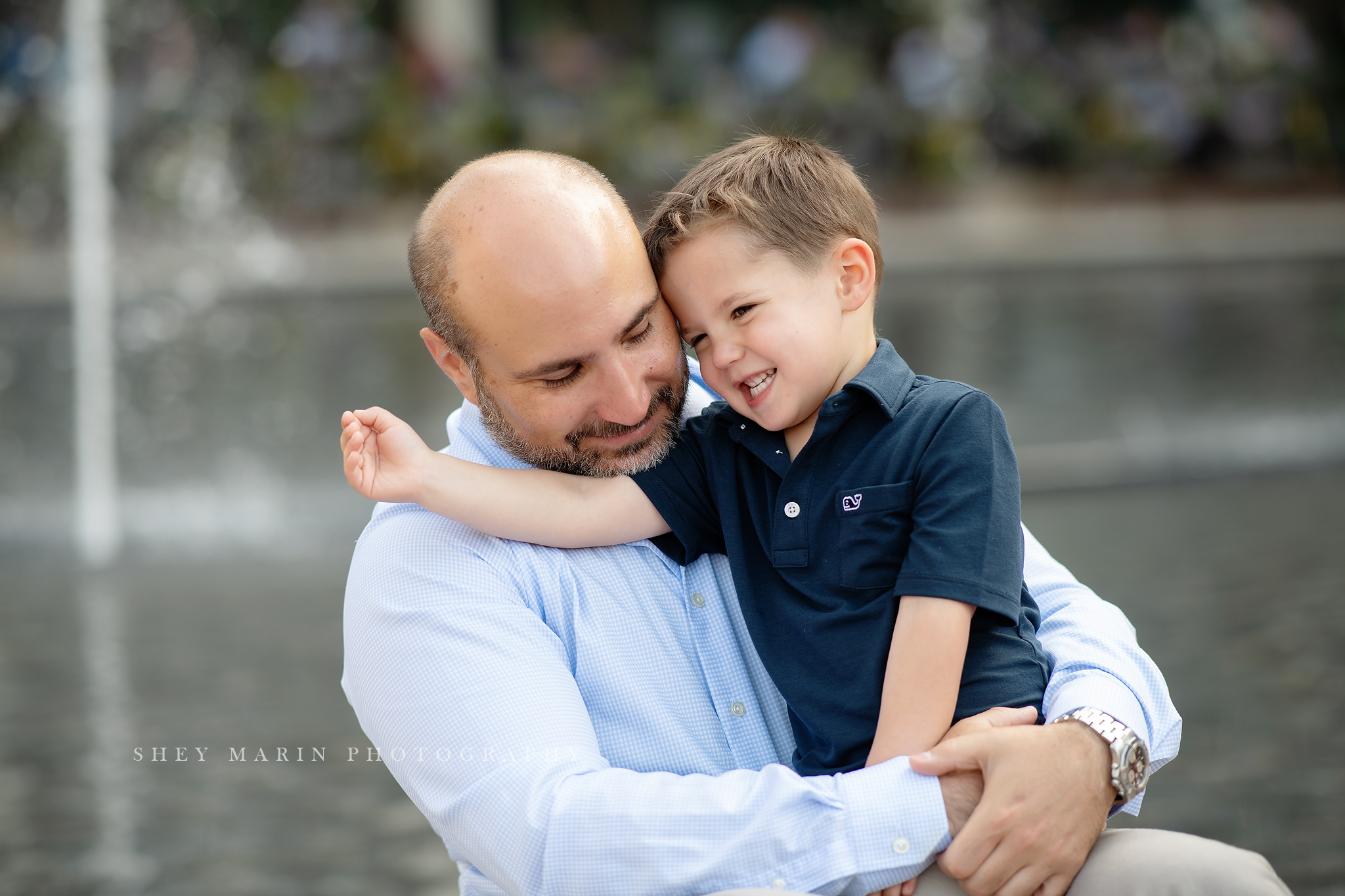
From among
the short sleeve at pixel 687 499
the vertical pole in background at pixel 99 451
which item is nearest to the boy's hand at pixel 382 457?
the short sleeve at pixel 687 499

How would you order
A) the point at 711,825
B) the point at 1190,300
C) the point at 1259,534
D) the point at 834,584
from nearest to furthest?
the point at 711,825 → the point at 834,584 → the point at 1259,534 → the point at 1190,300

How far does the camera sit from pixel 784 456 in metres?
2.02

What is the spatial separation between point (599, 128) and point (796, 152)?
15.0 metres

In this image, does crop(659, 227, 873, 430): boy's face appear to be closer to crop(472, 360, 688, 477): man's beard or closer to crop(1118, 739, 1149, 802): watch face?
crop(472, 360, 688, 477): man's beard

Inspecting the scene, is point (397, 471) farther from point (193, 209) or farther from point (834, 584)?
point (193, 209)

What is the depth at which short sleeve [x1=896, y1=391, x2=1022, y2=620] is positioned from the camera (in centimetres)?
181

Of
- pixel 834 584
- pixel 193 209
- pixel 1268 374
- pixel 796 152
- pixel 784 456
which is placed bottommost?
pixel 834 584

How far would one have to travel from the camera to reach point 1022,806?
171 centimetres

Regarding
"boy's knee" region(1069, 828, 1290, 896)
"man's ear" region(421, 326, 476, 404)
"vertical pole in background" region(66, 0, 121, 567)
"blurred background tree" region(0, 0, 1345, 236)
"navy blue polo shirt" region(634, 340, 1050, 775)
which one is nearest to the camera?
"boy's knee" region(1069, 828, 1290, 896)

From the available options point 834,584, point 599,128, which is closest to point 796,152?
point 834,584

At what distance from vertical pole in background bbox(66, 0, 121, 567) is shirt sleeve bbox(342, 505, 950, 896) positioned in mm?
5384

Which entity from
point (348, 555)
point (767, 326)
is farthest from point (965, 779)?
point (348, 555)

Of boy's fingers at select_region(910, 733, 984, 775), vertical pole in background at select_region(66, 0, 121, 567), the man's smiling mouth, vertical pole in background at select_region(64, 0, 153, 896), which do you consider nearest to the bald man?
boy's fingers at select_region(910, 733, 984, 775)

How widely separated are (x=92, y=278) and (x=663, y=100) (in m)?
7.49
